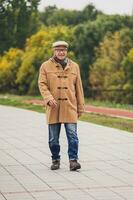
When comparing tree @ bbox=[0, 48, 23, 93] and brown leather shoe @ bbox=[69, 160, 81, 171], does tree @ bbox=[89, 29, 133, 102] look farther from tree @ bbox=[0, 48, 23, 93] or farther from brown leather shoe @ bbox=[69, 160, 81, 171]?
brown leather shoe @ bbox=[69, 160, 81, 171]

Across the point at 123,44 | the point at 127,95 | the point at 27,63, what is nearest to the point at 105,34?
the point at 123,44

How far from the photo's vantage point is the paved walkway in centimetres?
795

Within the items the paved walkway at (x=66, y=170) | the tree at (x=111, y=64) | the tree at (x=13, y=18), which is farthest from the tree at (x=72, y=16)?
the paved walkway at (x=66, y=170)

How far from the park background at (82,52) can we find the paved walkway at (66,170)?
24769 mm

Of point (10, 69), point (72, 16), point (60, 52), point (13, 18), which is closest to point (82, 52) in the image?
point (13, 18)

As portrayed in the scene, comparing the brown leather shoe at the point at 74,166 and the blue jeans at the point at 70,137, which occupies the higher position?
the blue jeans at the point at 70,137

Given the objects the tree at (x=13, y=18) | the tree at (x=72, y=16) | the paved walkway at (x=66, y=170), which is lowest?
the paved walkway at (x=66, y=170)

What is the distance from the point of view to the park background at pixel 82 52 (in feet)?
151

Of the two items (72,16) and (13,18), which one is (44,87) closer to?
(13,18)

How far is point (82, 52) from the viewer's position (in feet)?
183

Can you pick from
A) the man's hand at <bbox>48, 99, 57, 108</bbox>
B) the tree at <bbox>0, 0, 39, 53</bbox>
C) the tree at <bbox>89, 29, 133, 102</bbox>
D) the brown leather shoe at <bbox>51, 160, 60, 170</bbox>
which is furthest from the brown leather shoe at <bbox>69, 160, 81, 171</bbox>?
the tree at <bbox>0, 0, 39, 53</bbox>

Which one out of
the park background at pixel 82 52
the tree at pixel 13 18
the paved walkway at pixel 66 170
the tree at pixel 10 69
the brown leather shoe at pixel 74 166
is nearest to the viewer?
the paved walkway at pixel 66 170

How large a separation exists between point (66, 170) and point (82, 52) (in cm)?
4611

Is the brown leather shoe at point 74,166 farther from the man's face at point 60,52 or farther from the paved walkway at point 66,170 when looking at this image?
the man's face at point 60,52
